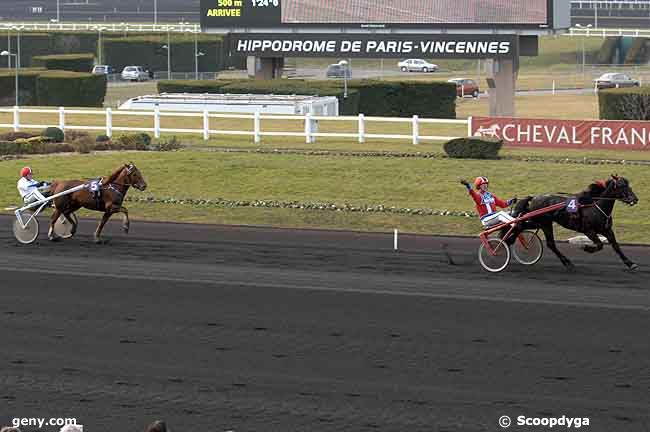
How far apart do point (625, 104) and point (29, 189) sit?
89.9ft

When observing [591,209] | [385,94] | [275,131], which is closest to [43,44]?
[385,94]

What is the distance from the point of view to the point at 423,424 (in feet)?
42.1

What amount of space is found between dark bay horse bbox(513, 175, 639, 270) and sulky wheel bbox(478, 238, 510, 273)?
0.27m

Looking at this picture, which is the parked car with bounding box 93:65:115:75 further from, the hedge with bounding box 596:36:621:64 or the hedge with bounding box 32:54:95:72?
the hedge with bounding box 596:36:621:64

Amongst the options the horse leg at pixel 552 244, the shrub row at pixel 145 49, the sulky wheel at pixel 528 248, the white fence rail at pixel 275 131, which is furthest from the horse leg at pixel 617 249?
the shrub row at pixel 145 49

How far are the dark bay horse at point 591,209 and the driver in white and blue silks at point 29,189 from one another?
8.19 meters

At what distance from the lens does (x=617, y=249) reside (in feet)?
67.1

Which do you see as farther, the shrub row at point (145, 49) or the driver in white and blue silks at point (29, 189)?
the shrub row at point (145, 49)

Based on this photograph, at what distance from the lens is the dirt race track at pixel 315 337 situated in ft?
43.6

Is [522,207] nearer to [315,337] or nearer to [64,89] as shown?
[315,337]

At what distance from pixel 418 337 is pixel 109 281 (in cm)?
569

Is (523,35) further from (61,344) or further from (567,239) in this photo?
(61,344)

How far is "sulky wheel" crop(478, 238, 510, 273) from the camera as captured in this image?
67.7ft

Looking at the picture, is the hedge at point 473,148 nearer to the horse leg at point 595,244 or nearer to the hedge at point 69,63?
the horse leg at point 595,244
